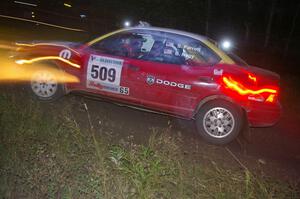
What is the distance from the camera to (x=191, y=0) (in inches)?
1307

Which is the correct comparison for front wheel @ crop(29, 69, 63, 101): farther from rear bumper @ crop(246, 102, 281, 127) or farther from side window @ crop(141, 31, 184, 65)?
rear bumper @ crop(246, 102, 281, 127)

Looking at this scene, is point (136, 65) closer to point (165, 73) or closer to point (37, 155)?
point (165, 73)

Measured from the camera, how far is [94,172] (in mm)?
5074

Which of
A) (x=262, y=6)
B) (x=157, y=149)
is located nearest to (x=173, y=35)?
(x=157, y=149)

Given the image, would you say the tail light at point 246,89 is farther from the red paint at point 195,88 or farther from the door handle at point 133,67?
the door handle at point 133,67

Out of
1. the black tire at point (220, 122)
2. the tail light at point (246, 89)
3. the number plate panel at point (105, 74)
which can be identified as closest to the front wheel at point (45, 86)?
the number plate panel at point (105, 74)

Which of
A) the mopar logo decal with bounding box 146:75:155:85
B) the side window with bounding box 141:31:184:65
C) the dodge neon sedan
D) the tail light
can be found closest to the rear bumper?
the dodge neon sedan

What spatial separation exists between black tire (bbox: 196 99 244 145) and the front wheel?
268 centimetres

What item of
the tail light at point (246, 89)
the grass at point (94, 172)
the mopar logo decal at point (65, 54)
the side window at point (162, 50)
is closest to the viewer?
the grass at point (94, 172)

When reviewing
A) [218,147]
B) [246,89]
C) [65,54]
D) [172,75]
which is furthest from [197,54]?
[65,54]

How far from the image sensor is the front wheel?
8.54 m

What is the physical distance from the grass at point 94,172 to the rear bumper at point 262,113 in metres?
2.29

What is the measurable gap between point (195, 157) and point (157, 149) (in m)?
1.33

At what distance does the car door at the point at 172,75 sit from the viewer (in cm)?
783
